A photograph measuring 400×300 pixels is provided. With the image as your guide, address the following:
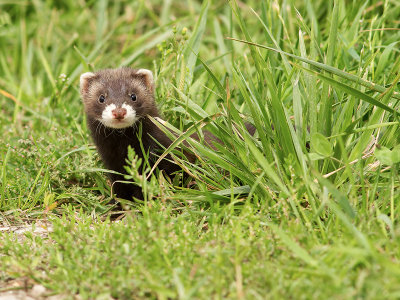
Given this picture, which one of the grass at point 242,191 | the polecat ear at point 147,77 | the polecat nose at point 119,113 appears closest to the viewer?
the grass at point 242,191

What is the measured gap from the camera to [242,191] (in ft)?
12.7

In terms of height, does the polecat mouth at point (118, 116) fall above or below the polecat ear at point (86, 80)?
below

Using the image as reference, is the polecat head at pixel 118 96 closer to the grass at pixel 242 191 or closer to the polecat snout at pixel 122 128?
the polecat snout at pixel 122 128

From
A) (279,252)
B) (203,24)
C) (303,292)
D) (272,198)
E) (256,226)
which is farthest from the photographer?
(203,24)

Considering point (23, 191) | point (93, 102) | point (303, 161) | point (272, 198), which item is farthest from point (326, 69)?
point (23, 191)

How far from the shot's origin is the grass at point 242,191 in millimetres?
2783

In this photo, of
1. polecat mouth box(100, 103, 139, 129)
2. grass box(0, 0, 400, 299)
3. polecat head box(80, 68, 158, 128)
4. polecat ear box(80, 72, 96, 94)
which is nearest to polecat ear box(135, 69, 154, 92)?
polecat head box(80, 68, 158, 128)

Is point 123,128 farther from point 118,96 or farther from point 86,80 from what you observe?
point 86,80

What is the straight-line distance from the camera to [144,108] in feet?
15.1

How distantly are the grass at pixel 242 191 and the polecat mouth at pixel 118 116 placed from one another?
38 cm

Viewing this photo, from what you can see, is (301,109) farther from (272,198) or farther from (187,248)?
(187,248)

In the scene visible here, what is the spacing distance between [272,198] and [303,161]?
1.05ft

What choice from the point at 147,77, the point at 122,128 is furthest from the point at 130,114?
the point at 147,77

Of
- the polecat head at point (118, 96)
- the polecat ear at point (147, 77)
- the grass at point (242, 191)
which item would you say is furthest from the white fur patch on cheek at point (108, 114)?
the polecat ear at point (147, 77)
